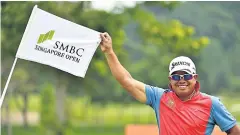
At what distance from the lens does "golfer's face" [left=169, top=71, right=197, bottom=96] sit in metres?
5.86

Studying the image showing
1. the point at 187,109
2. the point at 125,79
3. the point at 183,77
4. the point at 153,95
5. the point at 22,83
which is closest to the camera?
the point at 183,77

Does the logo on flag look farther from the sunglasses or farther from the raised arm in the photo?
the sunglasses

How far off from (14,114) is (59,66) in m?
66.5

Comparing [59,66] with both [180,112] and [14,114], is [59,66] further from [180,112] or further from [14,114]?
[14,114]

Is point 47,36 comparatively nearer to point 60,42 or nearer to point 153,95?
point 60,42

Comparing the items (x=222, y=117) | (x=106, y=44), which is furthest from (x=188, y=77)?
(x=106, y=44)

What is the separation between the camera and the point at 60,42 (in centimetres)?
716

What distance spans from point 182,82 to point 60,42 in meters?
1.68

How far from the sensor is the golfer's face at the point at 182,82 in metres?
5.86

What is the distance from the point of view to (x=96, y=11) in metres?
26.8

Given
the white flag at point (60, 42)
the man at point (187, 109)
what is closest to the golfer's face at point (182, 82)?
the man at point (187, 109)

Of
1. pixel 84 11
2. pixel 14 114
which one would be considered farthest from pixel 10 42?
pixel 14 114

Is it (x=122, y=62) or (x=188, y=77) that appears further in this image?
(x=122, y=62)

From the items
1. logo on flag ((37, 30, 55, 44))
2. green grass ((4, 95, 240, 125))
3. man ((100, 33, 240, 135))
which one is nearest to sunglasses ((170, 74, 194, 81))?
man ((100, 33, 240, 135))
